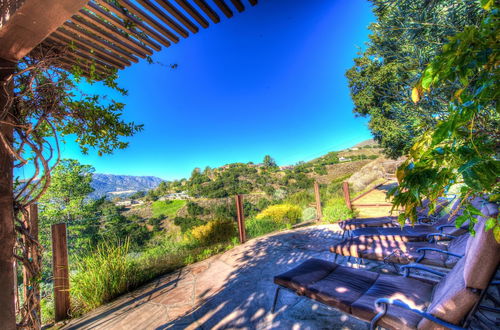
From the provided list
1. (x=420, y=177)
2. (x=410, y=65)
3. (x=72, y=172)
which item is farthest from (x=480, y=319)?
(x=72, y=172)

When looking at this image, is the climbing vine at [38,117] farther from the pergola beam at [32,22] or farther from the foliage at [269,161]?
the foliage at [269,161]

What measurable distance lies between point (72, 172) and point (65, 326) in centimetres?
1013

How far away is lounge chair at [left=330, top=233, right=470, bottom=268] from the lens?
199 centimetres

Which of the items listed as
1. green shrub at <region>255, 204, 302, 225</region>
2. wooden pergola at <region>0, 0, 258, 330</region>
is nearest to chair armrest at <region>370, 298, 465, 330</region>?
wooden pergola at <region>0, 0, 258, 330</region>

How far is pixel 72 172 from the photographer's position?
962 cm

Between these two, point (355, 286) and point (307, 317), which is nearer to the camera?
point (355, 286)

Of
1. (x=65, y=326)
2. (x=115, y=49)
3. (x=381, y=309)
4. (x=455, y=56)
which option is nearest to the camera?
(x=455, y=56)

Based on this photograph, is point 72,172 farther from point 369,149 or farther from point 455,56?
point 369,149

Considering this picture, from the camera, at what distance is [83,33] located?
1476mm

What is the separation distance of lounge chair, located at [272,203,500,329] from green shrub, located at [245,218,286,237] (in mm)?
3927

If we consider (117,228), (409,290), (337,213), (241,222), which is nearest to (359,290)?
(409,290)

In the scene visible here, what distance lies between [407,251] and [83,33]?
392 centimetres

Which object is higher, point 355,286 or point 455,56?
point 455,56

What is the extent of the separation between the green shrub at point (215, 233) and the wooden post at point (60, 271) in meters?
2.53
